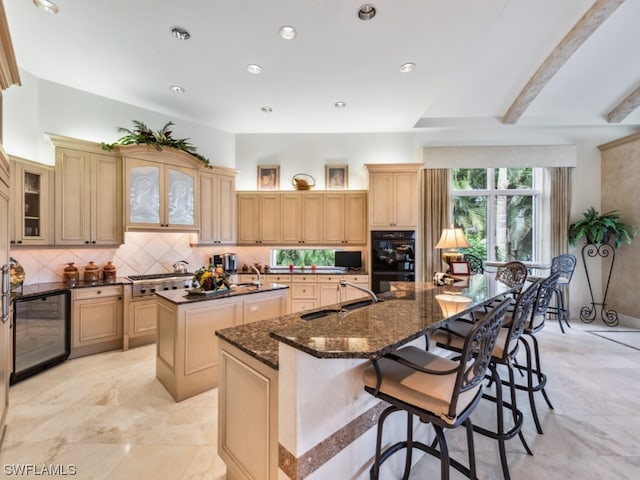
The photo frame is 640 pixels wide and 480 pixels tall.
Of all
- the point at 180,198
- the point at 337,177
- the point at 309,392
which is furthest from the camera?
the point at 337,177

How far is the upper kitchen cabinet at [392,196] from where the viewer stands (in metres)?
4.65

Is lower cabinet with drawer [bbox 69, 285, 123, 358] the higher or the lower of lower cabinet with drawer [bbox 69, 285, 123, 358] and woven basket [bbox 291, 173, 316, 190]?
the lower

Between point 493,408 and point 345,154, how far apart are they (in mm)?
4484

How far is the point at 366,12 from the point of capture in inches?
96.3

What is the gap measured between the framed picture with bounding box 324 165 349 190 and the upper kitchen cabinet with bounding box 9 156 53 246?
13.3ft

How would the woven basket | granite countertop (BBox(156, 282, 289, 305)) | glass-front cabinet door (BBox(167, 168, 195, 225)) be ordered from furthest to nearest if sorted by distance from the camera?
the woven basket → glass-front cabinet door (BBox(167, 168, 195, 225)) → granite countertop (BBox(156, 282, 289, 305))

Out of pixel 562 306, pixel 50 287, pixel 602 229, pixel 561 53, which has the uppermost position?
pixel 561 53

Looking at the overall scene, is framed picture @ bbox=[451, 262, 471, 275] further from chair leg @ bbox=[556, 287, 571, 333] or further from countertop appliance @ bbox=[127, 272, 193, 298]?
countertop appliance @ bbox=[127, 272, 193, 298]

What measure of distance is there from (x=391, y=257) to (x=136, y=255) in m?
4.06

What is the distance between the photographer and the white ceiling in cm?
249

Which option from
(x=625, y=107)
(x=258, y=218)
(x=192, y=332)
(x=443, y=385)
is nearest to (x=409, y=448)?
(x=443, y=385)

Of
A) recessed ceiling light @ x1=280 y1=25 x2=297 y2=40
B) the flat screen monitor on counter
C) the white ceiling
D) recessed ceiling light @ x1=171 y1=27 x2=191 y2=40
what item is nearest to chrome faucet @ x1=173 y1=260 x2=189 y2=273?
the white ceiling

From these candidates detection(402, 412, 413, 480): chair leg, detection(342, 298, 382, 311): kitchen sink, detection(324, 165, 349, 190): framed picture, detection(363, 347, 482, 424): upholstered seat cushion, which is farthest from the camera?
detection(324, 165, 349, 190): framed picture

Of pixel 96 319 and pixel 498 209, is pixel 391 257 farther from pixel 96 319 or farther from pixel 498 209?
pixel 96 319
